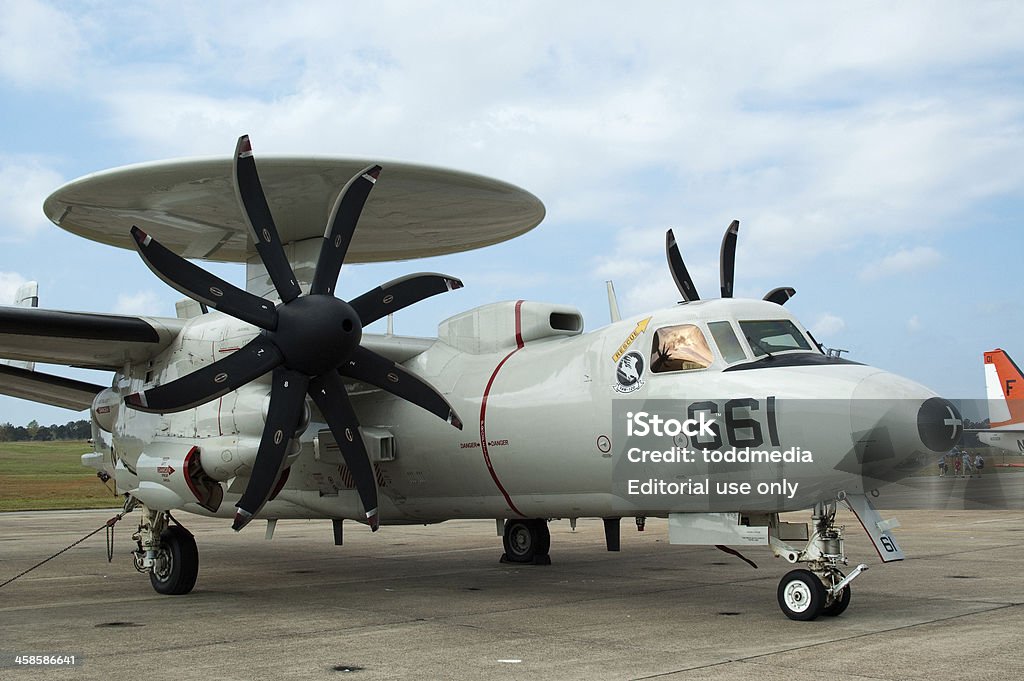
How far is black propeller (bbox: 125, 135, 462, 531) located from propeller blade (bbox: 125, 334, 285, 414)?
0.04ft

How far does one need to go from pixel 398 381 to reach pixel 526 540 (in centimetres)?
524

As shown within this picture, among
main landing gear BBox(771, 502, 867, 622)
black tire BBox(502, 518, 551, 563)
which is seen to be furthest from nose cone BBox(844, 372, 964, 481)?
black tire BBox(502, 518, 551, 563)

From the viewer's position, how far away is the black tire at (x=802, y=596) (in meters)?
9.42

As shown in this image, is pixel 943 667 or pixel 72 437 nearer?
pixel 943 667

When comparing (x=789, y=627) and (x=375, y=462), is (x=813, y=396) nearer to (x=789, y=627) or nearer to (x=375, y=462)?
(x=789, y=627)

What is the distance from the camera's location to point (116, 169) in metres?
12.0

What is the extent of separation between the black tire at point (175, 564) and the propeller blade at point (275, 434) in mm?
2060

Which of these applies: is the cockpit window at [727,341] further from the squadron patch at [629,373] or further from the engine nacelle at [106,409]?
the engine nacelle at [106,409]

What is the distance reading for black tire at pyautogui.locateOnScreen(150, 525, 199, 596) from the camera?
42.4 feet

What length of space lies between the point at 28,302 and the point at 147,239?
311 inches

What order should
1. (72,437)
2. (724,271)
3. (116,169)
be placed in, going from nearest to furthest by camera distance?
(116,169) < (724,271) < (72,437)

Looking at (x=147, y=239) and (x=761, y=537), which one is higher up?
(x=147, y=239)

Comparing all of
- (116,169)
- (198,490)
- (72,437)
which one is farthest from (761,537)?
(72,437)

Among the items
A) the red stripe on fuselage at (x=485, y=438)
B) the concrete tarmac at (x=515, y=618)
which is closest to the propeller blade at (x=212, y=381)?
the concrete tarmac at (x=515, y=618)
